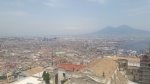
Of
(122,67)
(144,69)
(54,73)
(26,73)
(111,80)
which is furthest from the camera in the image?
(26,73)

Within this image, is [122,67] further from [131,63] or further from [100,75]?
[100,75]

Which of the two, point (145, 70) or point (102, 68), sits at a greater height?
point (102, 68)

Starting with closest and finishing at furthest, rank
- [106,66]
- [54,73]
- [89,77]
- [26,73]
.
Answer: [89,77], [106,66], [54,73], [26,73]

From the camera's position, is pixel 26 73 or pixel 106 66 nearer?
pixel 106 66

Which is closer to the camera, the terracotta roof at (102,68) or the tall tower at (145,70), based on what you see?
the terracotta roof at (102,68)

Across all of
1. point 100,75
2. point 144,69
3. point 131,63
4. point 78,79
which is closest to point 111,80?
point 100,75

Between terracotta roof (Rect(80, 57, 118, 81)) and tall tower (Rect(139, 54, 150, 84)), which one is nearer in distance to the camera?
terracotta roof (Rect(80, 57, 118, 81))

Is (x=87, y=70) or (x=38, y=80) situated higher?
(x=87, y=70)

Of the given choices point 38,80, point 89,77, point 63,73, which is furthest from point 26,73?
point 89,77

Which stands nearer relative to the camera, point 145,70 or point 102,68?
point 102,68
